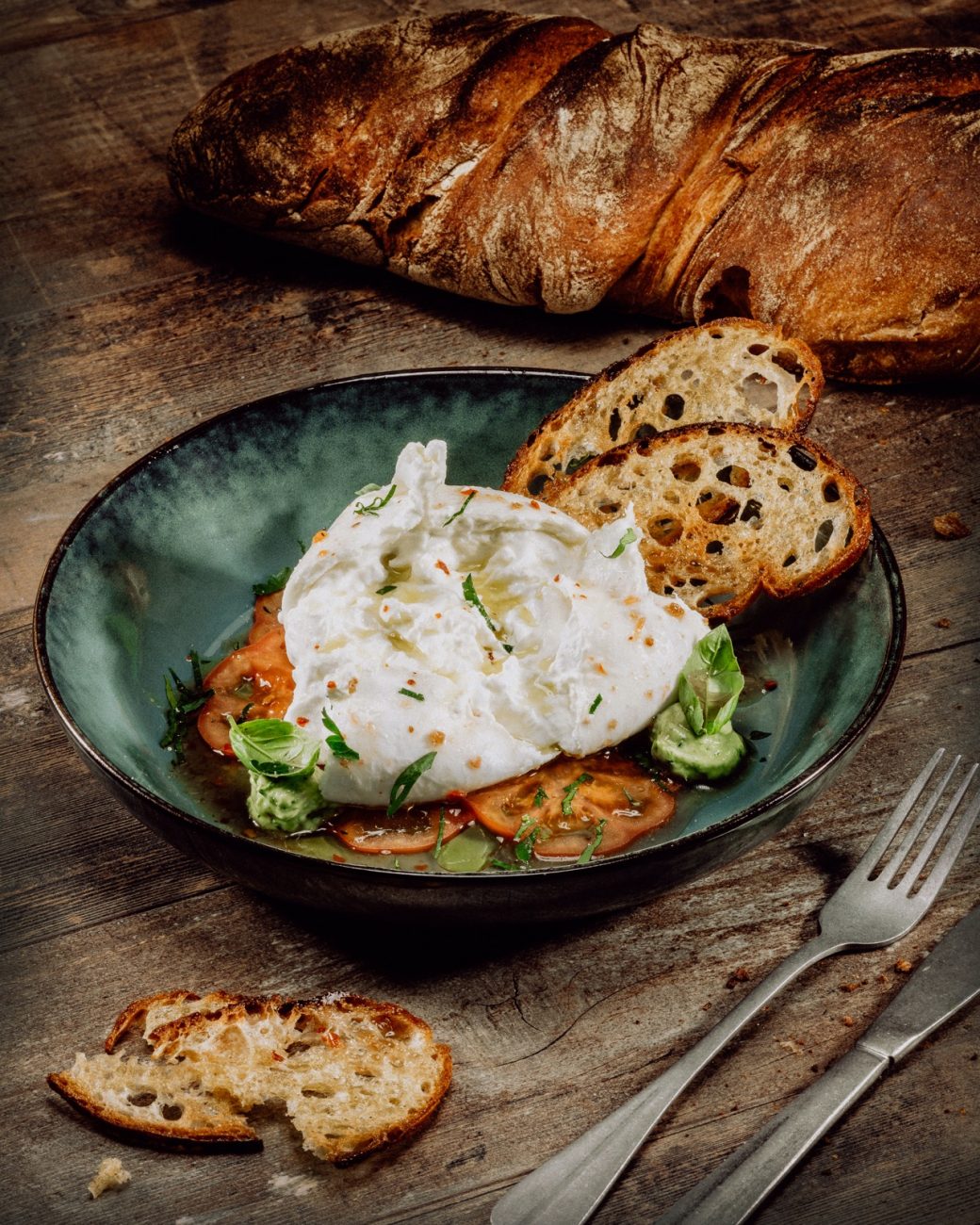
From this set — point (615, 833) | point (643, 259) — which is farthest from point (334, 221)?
point (615, 833)

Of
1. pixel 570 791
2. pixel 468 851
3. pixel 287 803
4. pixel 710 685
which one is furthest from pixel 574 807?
pixel 287 803

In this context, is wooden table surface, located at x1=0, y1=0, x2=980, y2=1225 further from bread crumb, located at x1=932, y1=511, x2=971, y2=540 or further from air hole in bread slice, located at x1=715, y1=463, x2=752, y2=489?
air hole in bread slice, located at x1=715, y1=463, x2=752, y2=489

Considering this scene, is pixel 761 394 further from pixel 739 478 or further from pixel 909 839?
pixel 909 839

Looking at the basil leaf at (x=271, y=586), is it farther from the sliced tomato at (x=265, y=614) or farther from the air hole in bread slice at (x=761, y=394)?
the air hole in bread slice at (x=761, y=394)

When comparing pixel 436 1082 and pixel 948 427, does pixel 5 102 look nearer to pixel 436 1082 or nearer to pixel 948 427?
pixel 948 427

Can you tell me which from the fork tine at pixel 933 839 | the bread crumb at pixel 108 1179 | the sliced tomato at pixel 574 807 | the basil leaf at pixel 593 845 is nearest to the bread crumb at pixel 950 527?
the fork tine at pixel 933 839

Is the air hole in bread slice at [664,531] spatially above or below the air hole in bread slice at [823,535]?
below

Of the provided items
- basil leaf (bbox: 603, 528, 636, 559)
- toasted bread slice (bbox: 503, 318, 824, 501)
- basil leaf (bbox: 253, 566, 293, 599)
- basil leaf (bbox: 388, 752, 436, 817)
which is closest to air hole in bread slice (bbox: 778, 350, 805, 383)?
toasted bread slice (bbox: 503, 318, 824, 501)
